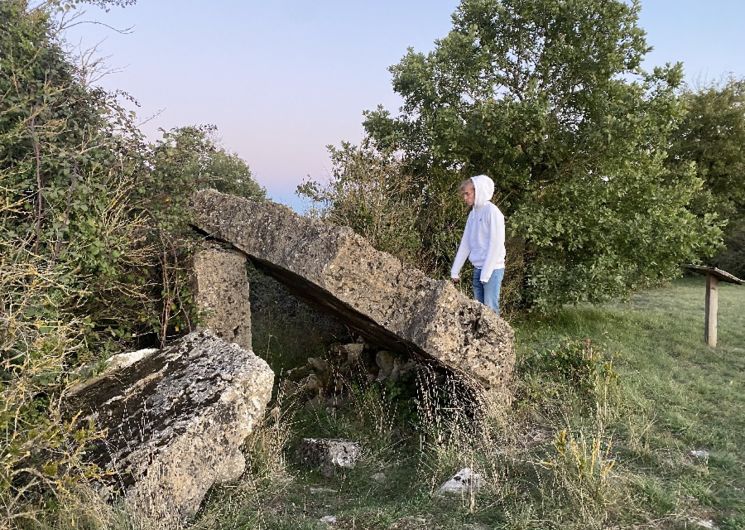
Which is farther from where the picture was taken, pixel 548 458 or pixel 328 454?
pixel 328 454

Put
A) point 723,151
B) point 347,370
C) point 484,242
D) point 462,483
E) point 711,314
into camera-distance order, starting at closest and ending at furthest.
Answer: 1. point 462,483
2. point 484,242
3. point 347,370
4. point 711,314
5. point 723,151

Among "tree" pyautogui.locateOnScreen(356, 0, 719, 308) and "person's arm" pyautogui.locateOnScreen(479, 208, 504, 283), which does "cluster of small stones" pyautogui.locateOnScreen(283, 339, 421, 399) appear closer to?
"person's arm" pyautogui.locateOnScreen(479, 208, 504, 283)

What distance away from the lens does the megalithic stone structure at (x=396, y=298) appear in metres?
5.80

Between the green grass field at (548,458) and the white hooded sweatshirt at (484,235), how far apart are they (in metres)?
1.32

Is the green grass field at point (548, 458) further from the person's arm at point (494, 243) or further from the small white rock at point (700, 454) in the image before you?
the person's arm at point (494, 243)

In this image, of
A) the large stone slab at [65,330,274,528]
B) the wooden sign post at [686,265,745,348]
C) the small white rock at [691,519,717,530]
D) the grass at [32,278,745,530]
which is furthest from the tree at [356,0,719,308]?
the small white rock at [691,519,717,530]

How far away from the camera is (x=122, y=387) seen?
5012 mm

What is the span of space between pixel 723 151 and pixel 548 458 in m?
22.8

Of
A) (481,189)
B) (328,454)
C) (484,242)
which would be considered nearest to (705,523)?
(328,454)

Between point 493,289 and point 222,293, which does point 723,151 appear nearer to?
point 493,289

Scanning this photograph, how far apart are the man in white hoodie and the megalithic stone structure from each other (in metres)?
0.70

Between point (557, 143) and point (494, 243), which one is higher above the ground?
point (557, 143)

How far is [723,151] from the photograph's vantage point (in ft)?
73.2

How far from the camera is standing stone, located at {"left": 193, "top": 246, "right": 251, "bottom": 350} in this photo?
20.7 feet
